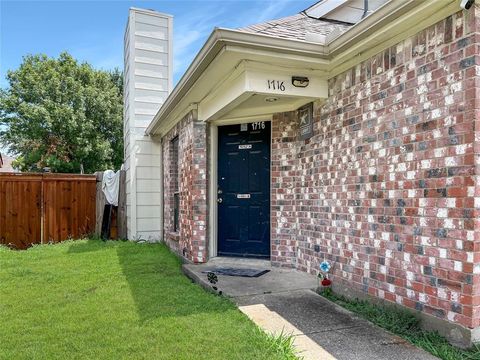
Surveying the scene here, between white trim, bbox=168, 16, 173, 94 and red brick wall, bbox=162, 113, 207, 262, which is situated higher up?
white trim, bbox=168, 16, 173, 94

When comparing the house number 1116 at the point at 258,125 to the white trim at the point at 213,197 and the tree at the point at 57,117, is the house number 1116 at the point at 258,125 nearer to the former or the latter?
the white trim at the point at 213,197

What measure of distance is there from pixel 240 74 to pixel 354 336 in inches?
109

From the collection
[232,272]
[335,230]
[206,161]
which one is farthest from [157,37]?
[335,230]

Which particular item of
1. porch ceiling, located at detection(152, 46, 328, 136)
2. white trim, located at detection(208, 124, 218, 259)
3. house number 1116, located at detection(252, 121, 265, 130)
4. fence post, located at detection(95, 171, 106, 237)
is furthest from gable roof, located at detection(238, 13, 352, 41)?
fence post, located at detection(95, 171, 106, 237)

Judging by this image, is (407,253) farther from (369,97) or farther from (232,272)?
(232,272)

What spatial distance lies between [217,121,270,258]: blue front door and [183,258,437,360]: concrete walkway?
0.87m

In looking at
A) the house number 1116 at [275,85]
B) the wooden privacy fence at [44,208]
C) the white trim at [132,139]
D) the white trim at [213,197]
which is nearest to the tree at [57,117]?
the wooden privacy fence at [44,208]

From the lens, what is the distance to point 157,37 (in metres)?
8.96

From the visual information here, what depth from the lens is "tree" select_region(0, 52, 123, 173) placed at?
20016mm

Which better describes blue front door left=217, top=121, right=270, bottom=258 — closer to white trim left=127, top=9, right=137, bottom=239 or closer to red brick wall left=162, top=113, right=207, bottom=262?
red brick wall left=162, top=113, right=207, bottom=262

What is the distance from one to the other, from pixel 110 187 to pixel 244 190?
4665mm

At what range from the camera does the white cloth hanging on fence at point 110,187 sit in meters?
9.28

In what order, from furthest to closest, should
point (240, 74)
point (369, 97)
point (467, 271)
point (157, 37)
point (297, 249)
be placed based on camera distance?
1. point (157, 37)
2. point (297, 249)
3. point (240, 74)
4. point (369, 97)
5. point (467, 271)

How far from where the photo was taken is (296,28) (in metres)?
4.62
